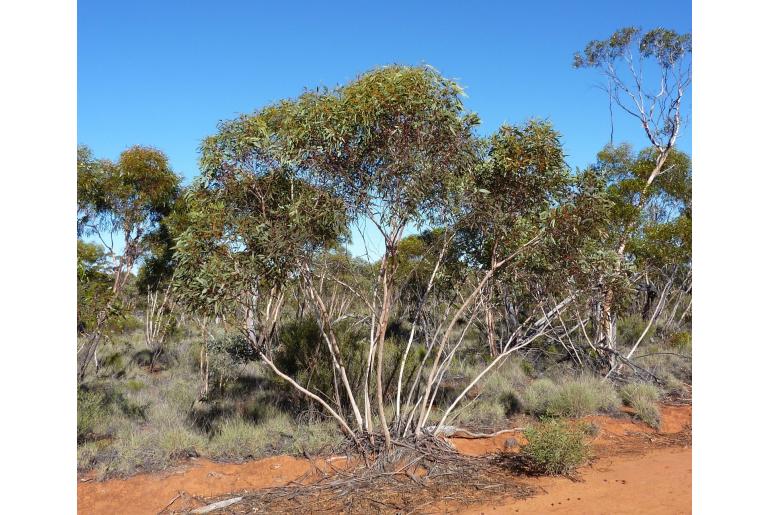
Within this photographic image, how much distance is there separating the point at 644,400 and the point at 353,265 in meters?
5.80

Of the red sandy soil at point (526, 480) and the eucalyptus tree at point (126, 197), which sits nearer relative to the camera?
the red sandy soil at point (526, 480)

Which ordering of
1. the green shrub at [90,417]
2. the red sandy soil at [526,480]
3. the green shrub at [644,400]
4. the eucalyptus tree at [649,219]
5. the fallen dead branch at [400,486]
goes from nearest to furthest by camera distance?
the red sandy soil at [526,480] < the fallen dead branch at [400,486] < the green shrub at [90,417] < the green shrub at [644,400] < the eucalyptus tree at [649,219]

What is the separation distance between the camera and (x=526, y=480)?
282 inches

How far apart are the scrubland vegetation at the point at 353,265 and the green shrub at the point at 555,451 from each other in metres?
0.02

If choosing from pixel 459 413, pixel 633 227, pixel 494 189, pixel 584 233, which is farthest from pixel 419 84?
pixel 633 227

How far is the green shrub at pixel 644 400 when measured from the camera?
10.2 meters

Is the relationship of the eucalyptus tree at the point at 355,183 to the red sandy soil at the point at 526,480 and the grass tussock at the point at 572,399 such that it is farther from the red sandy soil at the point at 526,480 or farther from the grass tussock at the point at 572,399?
the grass tussock at the point at 572,399

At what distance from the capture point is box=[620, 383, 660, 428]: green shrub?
33.4 feet

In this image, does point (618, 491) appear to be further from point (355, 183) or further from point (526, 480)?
point (355, 183)

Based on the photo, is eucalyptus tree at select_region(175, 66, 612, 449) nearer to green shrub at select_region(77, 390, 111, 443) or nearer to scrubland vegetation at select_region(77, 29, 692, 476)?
scrubland vegetation at select_region(77, 29, 692, 476)

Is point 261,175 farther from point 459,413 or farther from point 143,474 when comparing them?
point 459,413

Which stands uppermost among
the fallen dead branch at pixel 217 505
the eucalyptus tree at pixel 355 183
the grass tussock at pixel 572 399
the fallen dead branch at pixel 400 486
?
the eucalyptus tree at pixel 355 183

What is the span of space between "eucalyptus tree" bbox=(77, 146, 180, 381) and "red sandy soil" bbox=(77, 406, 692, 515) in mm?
5263

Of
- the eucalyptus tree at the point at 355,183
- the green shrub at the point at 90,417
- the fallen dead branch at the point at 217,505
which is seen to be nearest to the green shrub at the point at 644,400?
the eucalyptus tree at the point at 355,183
